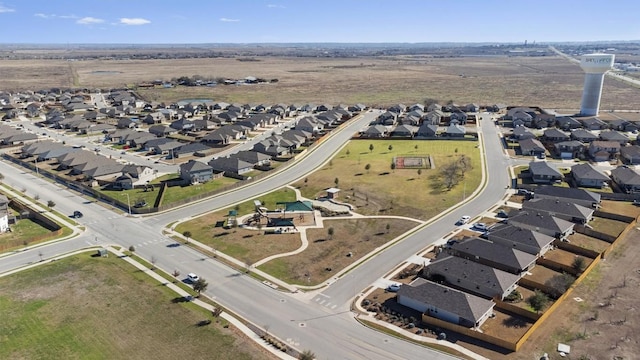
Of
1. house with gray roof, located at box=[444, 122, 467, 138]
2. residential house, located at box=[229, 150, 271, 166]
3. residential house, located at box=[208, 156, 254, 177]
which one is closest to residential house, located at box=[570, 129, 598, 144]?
house with gray roof, located at box=[444, 122, 467, 138]

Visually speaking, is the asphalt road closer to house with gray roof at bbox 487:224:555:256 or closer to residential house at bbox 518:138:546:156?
house with gray roof at bbox 487:224:555:256

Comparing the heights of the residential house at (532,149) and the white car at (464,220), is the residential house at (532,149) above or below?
above

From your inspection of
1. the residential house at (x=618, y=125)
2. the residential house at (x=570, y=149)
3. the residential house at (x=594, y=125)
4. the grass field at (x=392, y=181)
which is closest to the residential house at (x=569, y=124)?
the residential house at (x=594, y=125)

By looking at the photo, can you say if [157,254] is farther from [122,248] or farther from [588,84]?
[588,84]

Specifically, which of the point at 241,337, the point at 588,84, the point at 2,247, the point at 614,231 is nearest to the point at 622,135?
the point at 588,84

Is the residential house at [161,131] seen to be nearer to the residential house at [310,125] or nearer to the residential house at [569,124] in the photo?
the residential house at [310,125]

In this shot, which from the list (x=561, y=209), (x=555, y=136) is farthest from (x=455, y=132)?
(x=561, y=209)
